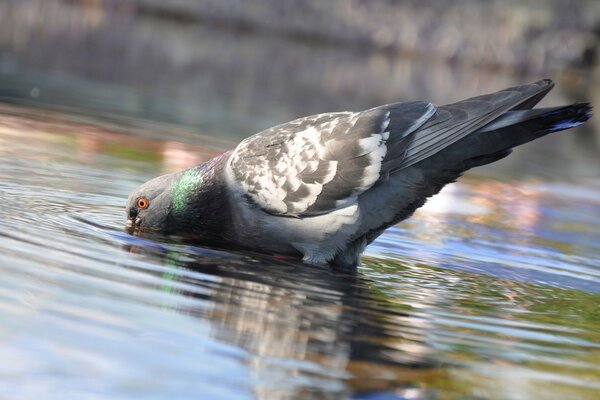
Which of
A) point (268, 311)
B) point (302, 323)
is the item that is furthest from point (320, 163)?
point (302, 323)

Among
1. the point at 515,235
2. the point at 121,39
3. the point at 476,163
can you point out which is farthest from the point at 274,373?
the point at 121,39

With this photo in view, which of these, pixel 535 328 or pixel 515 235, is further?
pixel 515 235

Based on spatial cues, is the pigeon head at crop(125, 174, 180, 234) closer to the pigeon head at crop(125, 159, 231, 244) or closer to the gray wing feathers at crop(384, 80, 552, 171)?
the pigeon head at crop(125, 159, 231, 244)

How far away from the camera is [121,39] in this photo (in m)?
24.4

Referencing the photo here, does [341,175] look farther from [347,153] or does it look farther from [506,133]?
[506,133]

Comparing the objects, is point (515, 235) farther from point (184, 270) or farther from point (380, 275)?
point (184, 270)

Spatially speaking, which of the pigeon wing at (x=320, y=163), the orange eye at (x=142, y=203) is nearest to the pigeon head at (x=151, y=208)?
the orange eye at (x=142, y=203)

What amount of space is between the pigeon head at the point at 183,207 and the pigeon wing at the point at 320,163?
0.20 meters

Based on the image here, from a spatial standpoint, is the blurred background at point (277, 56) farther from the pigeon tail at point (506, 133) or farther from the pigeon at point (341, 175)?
the pigeon tail at point (506, 133)

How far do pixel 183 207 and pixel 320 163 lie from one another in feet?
3.04

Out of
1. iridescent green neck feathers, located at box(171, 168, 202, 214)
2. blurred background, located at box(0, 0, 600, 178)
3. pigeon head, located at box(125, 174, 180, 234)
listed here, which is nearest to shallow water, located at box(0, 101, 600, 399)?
pigeon head, located at box(125, 174, 180, 234)

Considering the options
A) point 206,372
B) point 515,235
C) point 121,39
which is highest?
point 121,39

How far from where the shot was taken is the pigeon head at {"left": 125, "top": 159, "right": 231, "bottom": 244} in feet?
24.4

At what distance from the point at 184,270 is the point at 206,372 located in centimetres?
201
